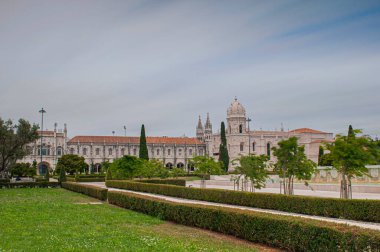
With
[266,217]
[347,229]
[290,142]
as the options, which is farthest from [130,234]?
[290,142]

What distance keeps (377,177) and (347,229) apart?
31913 mm

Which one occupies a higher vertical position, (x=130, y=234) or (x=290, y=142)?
(x=290, y=142)

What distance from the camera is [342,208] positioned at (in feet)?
52.6

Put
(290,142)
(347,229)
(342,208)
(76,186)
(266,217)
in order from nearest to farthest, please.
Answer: (347,229) < (266,217) < (342,208) < (290,142) < (76,186)

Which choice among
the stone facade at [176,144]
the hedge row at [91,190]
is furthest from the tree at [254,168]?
the stone facade at [176,144]

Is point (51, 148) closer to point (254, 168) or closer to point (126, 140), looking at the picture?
point (126, 140)

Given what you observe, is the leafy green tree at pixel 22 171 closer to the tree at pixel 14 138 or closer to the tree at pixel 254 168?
the tree at pixel 14 138

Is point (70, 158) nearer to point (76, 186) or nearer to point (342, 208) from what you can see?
point (76, 186)

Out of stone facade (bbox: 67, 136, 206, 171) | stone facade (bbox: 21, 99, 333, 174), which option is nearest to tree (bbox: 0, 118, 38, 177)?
A: stone facade (bbox: 21, 99, 333, 174)

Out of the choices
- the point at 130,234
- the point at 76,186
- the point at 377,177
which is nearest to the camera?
the point at 130,234

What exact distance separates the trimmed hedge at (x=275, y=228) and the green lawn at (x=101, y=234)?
1.20 ft

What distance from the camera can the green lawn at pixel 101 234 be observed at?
10.6 meters

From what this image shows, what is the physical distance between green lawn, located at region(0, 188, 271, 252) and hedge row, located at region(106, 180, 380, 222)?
527 centimetres

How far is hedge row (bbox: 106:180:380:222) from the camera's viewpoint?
50.3ft
